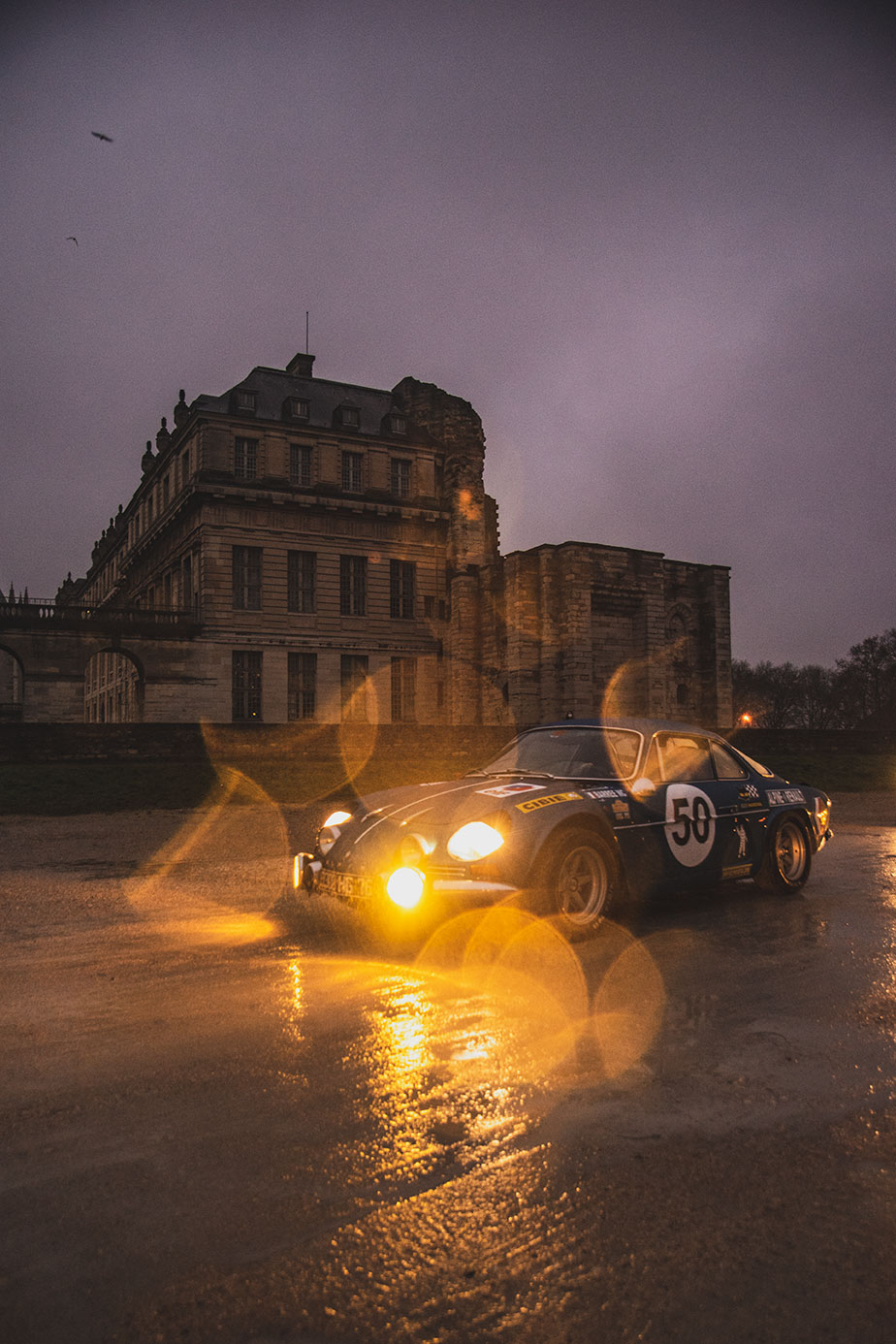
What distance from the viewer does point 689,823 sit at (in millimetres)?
6477

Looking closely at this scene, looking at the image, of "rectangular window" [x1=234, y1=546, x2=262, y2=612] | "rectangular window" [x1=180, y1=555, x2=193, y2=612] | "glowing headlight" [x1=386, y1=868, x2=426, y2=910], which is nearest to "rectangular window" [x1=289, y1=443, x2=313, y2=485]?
"rectangular window" [x1=234, y1=546, x2=262, y2=612]

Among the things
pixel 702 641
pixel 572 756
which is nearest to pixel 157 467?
pixel 702 641

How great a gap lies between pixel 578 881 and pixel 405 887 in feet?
4.01

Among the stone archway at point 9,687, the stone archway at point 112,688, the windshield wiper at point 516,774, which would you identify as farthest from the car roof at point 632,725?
the stone archway at point 9,687

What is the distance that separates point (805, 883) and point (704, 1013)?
4065 millimetres

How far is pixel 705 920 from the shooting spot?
20.7ft

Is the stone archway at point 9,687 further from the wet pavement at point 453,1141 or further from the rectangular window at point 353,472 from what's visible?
the wet pavement at point 453,1141

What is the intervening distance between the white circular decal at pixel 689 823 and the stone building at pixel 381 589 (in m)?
31.2

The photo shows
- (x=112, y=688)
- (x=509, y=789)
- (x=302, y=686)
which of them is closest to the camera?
(x=509, y=789)

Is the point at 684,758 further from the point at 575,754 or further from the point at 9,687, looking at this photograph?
the point at 9,687

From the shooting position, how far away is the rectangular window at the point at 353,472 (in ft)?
131

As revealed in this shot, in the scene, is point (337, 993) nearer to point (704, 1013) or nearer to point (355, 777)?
point (704, 1013)

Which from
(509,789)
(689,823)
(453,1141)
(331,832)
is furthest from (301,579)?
(453,1141)

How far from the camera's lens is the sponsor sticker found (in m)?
5.78
